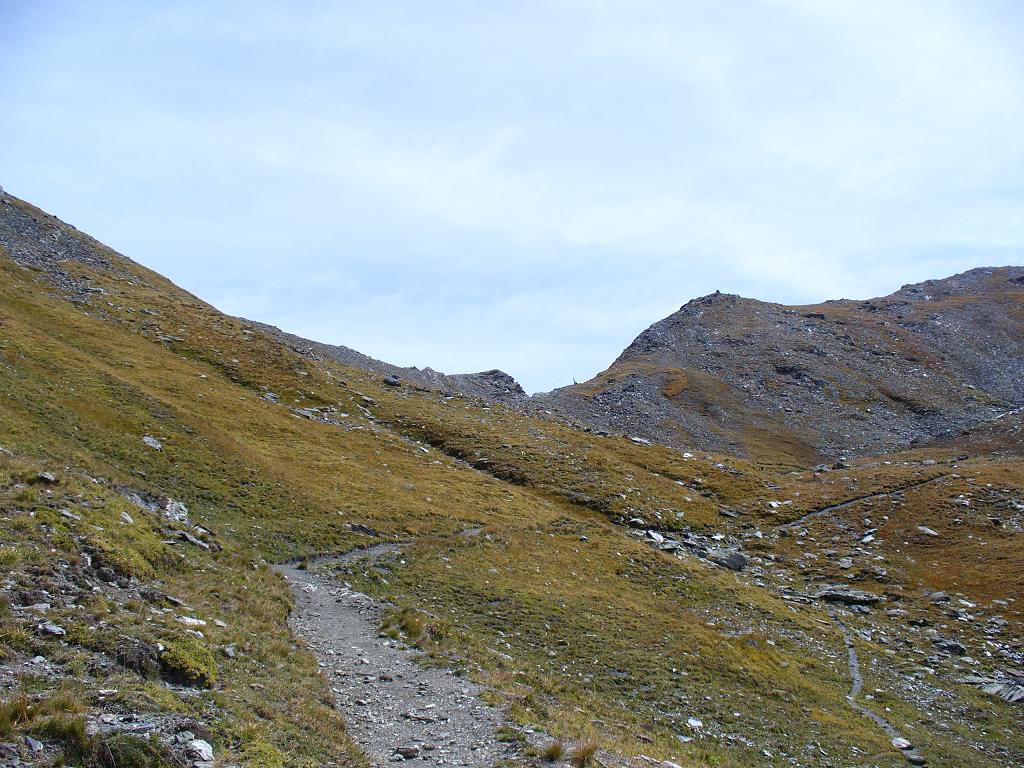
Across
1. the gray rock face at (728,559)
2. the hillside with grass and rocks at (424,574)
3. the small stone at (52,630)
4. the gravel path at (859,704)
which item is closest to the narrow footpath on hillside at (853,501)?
the hillside with grass and rocks at (424,574)

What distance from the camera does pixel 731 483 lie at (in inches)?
3059

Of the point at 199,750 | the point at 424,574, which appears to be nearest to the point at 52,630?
the point at 199,750

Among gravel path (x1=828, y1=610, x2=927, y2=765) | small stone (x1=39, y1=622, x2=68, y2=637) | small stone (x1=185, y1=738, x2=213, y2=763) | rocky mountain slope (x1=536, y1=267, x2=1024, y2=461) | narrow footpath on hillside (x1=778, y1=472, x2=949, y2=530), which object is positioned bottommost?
gravel path (x1=828, y1=610, x2=927, y2=765)

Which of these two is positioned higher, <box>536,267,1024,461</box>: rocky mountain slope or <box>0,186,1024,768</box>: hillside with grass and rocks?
<box>536,267,1024,461</box>: rocky mountain slope

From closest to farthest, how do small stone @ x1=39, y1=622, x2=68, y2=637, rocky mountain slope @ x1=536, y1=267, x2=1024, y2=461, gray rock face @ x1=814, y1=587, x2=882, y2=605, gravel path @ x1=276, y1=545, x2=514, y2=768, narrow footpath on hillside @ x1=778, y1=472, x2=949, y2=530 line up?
1. small stone @ x1=39, y1=622, x2=68, y2=637
2. gravel path @ x1=276, y1=545, x2=514, y2=768
3. gray rock face @ x1=814, y1=587, x2=882, y2=605
4. narrow footpath on hillside @ x1=778, y1=472, x2=949, y2=530
5. rocky mountain slope @ x1=536, y1=267, x2=1024, y2=461

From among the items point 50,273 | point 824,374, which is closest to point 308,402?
point 50,273

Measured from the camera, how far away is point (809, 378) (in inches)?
5787

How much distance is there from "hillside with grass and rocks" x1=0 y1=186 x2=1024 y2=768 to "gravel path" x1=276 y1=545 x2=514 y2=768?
118mm

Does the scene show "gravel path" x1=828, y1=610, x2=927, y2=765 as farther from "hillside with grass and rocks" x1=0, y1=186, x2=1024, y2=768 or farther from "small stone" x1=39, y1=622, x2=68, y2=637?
"small stone" x1=39, y1=622, x2=68, y2=637

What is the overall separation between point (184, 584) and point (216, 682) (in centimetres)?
756

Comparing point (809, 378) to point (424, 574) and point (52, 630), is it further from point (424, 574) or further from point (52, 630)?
point (52, 630)

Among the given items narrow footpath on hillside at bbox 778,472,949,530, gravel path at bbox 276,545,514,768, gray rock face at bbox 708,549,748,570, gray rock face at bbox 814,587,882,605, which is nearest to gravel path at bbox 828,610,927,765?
gray rock face at bbox 814,587,882,605

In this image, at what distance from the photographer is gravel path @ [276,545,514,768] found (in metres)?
16.4

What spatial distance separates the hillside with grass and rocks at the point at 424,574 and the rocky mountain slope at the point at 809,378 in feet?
66.9
